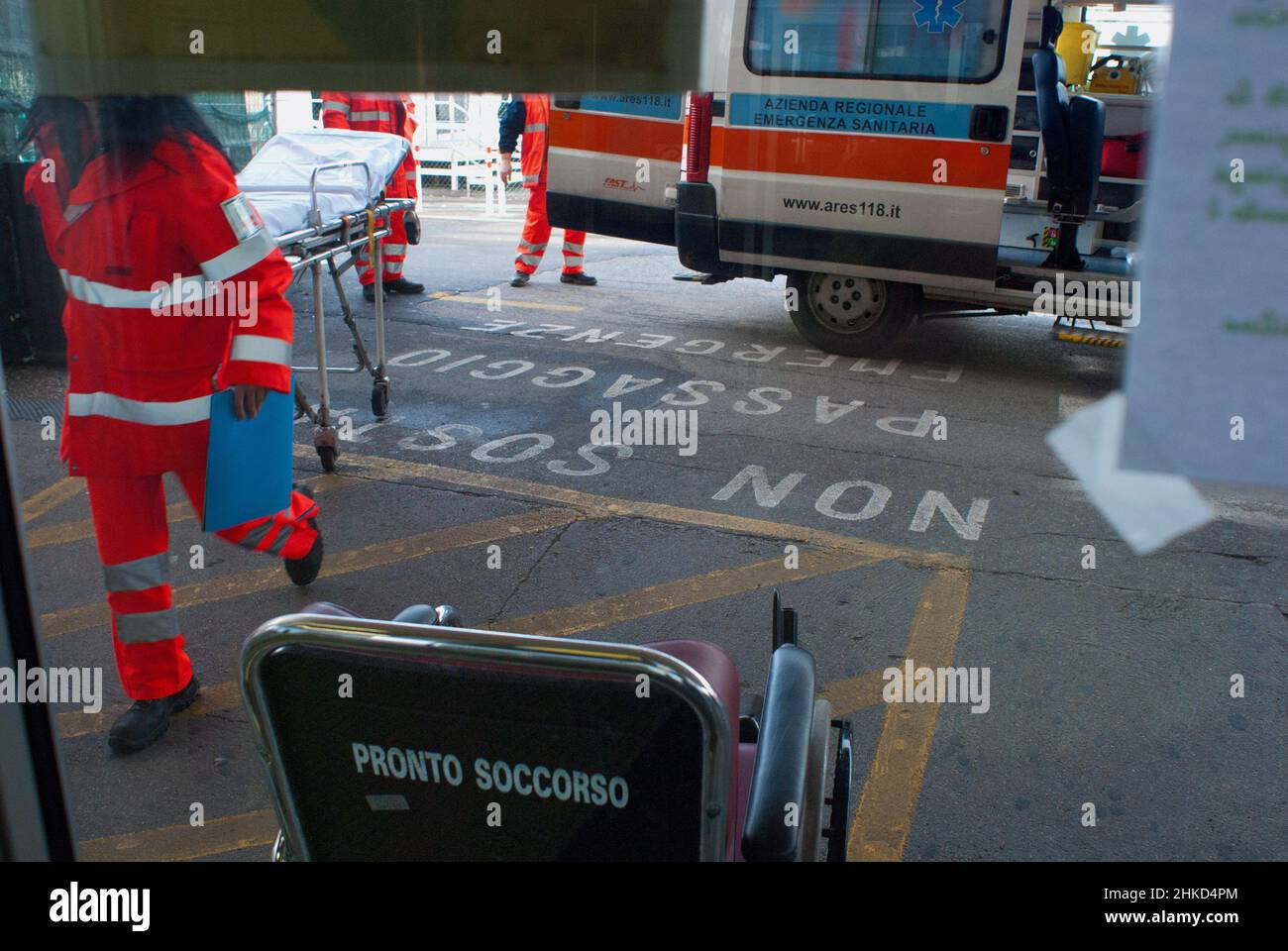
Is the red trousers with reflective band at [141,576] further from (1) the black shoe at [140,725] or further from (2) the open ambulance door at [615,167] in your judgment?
(2) the open ambulance door at [615,167]

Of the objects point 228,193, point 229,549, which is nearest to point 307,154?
point 229,549

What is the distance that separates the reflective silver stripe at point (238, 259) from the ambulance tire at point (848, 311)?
193 inches

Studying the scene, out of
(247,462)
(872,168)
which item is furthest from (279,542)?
(872,168)

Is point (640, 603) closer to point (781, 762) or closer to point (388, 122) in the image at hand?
point (781, 762)

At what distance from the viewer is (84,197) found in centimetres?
234

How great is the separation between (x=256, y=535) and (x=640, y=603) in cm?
128

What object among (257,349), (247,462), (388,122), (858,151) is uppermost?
(388,122)

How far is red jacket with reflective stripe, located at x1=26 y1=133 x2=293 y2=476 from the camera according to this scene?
7.86ft

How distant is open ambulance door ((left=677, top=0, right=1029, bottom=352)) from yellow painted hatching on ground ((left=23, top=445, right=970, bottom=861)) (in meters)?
2.77

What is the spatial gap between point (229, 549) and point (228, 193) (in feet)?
6.28

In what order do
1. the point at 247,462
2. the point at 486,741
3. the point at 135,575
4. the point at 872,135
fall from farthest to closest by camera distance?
the point at 872,135, the point at 247,462, the point at 135,575, the point at 486,741

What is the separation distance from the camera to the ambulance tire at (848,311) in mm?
7051

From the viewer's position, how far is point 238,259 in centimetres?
258

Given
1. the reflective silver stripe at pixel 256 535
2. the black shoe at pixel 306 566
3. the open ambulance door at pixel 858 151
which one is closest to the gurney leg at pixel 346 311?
the black shoe at pixel 306 566
